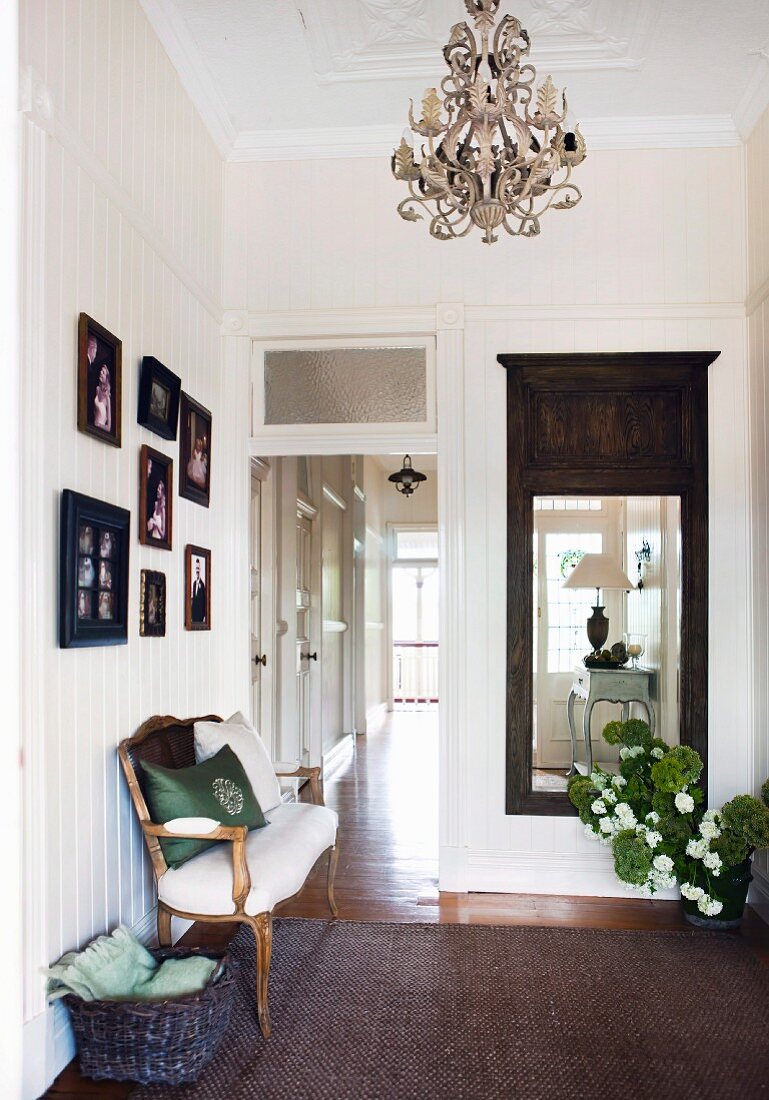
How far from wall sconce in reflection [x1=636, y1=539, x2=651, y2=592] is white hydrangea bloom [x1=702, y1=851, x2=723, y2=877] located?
1220 mm

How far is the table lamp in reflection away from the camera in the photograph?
13.8 ft

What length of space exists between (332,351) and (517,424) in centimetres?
99

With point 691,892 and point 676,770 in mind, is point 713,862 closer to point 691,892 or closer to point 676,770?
point 691,892

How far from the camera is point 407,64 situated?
3.88 meters

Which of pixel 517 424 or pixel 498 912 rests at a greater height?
pixel 517 424

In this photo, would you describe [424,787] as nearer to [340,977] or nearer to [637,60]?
[340,977]

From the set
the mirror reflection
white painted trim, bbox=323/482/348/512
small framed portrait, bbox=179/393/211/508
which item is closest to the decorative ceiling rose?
small framed portrait, bbox=179/393/211/508

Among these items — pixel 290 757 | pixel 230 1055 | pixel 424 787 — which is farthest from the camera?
pixel 424 787

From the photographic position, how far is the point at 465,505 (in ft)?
14.0

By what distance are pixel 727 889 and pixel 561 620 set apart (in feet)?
4.37

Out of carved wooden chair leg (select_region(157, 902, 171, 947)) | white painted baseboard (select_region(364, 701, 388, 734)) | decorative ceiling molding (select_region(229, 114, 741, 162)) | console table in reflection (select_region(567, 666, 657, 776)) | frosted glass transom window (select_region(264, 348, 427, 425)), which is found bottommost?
white painted baseboard (select_region(364, 701, 388, 734))

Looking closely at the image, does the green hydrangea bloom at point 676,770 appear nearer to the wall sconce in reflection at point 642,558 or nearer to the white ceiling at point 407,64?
the wall sconce in reflection at point 642,558

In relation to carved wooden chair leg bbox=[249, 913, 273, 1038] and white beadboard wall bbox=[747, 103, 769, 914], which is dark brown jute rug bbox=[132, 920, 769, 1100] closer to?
carved wooden chair leg bbox=[249, 913, 273, 1038]

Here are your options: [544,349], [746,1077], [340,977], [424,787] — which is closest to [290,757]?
[424,787]
